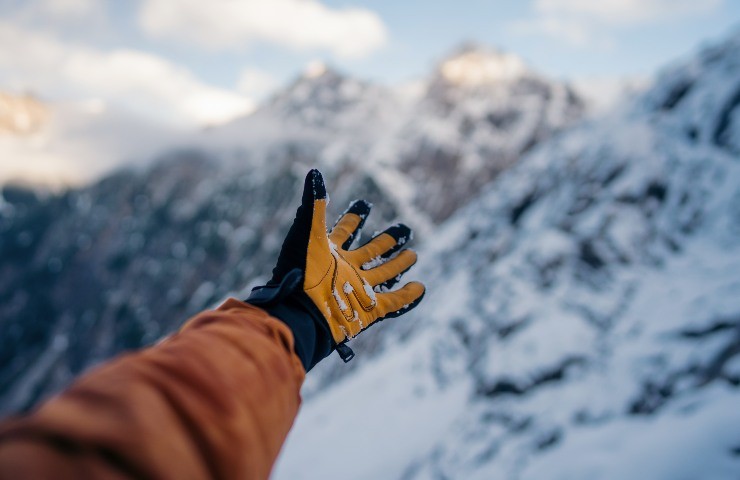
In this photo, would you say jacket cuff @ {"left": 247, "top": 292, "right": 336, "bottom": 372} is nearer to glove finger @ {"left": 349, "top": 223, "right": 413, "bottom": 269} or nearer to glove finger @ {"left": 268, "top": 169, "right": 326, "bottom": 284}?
glove finger @ {"left": 268, "top": 169, "right": 326, "bottom": 284}

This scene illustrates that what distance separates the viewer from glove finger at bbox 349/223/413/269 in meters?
3.21

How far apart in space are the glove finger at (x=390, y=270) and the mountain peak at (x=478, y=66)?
2022 inches

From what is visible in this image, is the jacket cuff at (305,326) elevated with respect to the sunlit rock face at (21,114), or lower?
lower

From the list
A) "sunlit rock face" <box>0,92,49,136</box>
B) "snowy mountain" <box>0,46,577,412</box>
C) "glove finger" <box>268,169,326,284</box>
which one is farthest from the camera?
"sunlit rock face" <box>0,92,49,136</box>

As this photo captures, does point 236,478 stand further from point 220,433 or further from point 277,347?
point 277,347

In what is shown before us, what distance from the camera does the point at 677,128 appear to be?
27.5ft

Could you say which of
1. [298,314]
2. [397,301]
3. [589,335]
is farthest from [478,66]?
[298,314]

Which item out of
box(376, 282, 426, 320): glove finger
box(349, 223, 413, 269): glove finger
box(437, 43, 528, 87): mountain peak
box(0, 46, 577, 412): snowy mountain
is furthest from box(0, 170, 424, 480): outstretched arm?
box(437, 43, 528, 87): mountain peak

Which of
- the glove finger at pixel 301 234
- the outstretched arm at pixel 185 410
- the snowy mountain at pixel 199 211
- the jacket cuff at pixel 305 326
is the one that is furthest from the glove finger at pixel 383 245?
the snowy mountain at pixel 199 211

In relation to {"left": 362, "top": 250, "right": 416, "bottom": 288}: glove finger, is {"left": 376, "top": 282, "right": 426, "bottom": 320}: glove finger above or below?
below

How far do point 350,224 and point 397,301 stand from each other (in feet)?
2.62

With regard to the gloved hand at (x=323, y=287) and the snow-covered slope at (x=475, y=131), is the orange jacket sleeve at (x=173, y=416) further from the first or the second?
the snow-covered slope at (x=475, y=131)

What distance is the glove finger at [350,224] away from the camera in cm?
316

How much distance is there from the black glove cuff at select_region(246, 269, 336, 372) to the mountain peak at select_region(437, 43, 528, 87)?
52.7 metres
